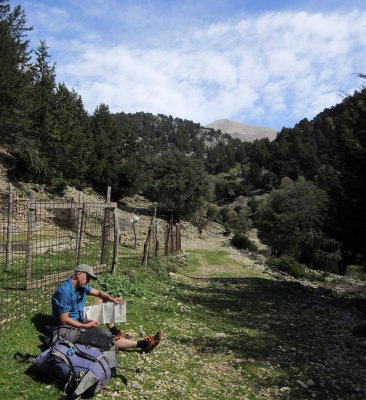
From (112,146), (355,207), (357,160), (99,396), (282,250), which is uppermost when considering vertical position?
(112,146)

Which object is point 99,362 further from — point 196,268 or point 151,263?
point 196,268

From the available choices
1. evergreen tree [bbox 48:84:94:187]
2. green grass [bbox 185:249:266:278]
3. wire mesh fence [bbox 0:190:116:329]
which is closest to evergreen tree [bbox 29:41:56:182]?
evergreen tree [bbox 48:84:94:187]

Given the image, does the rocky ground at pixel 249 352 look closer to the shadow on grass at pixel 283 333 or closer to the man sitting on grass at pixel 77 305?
the shadow on grass at pixel 283 333

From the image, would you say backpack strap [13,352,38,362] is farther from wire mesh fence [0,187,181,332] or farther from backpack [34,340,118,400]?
wire mesh fence [0,187,181,332]

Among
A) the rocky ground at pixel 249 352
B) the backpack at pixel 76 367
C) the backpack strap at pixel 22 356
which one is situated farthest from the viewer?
the rocky ground at pixel 249 352

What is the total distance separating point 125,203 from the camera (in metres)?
53.9

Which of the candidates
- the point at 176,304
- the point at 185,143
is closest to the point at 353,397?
the point at 176,304

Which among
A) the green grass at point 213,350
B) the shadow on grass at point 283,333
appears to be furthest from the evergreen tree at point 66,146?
the green grass at point 213,350

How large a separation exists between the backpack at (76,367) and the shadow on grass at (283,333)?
3028mm

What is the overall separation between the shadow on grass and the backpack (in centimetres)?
303

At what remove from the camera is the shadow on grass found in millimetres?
8453

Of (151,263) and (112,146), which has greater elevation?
(112,146)

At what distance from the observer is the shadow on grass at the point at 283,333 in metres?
8.45

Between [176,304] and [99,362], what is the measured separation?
667 cm
